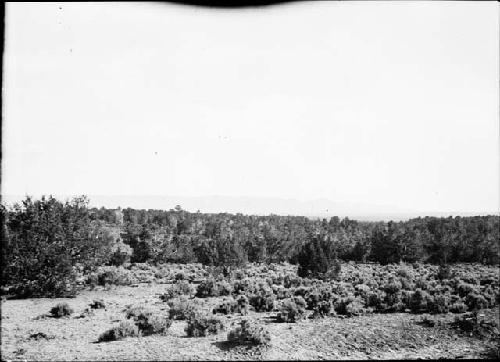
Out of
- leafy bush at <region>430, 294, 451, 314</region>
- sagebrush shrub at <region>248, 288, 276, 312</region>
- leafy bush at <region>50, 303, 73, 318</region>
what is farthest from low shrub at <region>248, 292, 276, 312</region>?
leafy bush at <region>50, 303, 73, 318</region>

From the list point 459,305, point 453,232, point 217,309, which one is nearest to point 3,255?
point 217,309

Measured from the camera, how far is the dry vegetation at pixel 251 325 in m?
11.8

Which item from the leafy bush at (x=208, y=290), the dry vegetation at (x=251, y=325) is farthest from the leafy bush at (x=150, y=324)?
the leafy bush at (x=208, y=290)

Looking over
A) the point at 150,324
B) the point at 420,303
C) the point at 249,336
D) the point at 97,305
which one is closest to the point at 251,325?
the point at 249,336

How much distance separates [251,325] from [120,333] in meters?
4.60

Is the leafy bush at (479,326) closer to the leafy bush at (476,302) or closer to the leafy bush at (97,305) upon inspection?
the leafy bush at (476,302)

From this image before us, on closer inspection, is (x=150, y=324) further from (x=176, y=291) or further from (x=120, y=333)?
(x=176, y=291)

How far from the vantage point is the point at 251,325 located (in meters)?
12.8

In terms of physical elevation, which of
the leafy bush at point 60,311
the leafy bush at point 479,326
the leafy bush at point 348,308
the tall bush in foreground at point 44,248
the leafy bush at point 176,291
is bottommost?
the leafy bush at point 176,291

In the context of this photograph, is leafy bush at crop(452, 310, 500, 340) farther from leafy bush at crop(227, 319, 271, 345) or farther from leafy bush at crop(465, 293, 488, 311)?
leafy bush at crop(227, 319, 271, 345)

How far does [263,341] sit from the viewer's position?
12203mm

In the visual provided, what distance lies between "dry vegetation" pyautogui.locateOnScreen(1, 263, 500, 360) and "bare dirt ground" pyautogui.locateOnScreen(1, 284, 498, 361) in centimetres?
3

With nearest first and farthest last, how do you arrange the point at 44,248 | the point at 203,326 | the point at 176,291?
1. the point at 203,326
2. the point at 44,248
3. the point at 176,291

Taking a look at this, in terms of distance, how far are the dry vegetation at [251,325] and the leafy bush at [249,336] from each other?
3 cm
